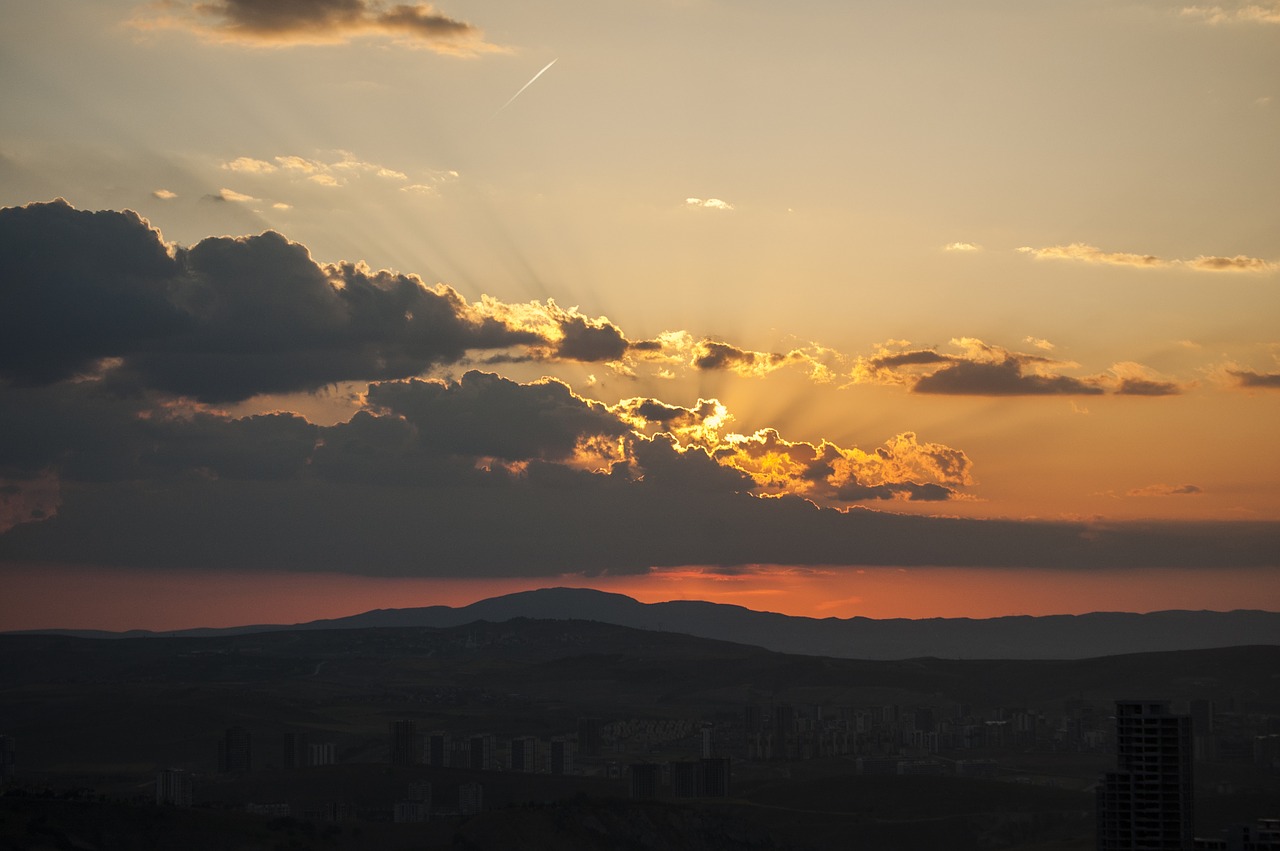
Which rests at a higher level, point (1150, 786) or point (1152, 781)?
point (1152, 781)

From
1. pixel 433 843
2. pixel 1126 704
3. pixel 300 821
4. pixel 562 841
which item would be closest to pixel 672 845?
pixel 562 841

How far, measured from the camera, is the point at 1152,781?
132m

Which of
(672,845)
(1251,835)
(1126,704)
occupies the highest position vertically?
(1126,704)

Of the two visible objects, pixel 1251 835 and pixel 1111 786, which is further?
pixel 1111 786

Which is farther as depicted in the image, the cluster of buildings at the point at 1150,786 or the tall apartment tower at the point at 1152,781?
the tall apartment tower at the point at 1152,781

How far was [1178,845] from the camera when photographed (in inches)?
5094

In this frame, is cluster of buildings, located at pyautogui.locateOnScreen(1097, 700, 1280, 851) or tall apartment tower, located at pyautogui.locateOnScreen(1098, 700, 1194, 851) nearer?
cluster of buildings, located at pyautogui.locateOnScreen(1097, 700, 1280, 851)

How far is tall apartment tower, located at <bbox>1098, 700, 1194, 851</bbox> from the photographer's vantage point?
13110cm

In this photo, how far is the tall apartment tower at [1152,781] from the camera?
430 ft

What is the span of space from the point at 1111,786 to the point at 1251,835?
1654cm

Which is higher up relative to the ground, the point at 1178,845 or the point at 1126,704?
the point at 1126,704

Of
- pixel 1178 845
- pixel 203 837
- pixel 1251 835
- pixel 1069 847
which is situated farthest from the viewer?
pixel 1069 847

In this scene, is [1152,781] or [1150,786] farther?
[1150,786]

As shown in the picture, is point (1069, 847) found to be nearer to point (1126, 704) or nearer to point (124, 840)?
point (1126, 704)
